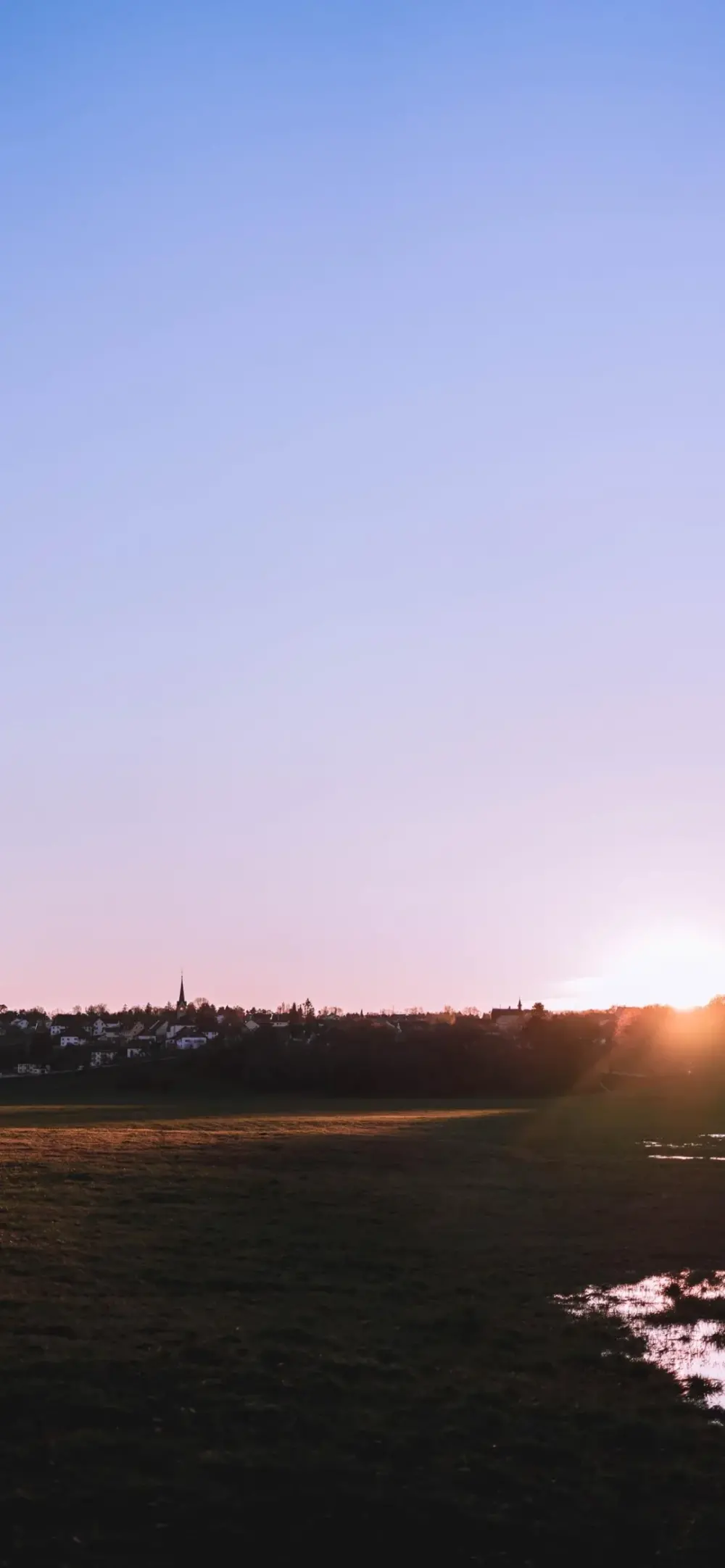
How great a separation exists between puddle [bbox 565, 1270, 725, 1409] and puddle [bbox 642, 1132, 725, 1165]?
25.5m

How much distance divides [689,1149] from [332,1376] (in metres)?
43.6

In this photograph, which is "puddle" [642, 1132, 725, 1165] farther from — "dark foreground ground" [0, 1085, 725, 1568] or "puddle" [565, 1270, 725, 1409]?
"puddle" [565, 1270, 725, 1409]

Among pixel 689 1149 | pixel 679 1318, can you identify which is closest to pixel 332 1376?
pixel 679 1318

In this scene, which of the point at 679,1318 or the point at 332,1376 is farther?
the point at 679,1318

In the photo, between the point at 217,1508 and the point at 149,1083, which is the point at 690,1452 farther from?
the point at 149,1083

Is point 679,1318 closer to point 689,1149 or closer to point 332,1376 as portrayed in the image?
point 332,1376

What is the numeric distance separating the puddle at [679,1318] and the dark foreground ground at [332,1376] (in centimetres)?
67

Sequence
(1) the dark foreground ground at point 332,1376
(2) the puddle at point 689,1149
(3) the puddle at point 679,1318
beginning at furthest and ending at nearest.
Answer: (2) the puddle at point 689,1149, (3) the puddle at point 679,1318, (1) the dark foreground ground at point 332,1376

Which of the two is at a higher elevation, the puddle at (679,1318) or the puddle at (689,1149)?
the puddle at (689,1149)

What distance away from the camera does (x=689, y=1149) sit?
6116cm

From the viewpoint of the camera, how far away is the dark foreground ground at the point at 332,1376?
1562cm

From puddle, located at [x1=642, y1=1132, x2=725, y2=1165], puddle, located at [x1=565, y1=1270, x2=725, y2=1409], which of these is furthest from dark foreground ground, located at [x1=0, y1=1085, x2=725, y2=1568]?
puddle, located at [x1=642, y1=1132, x2=725, y2=1165]

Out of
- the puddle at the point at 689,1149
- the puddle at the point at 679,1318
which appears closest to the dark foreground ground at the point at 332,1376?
the puddle at the point at 679,1318

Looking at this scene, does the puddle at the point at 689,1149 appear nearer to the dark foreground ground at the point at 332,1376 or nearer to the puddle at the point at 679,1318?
the dark foreground ground at the point at 332,1376
